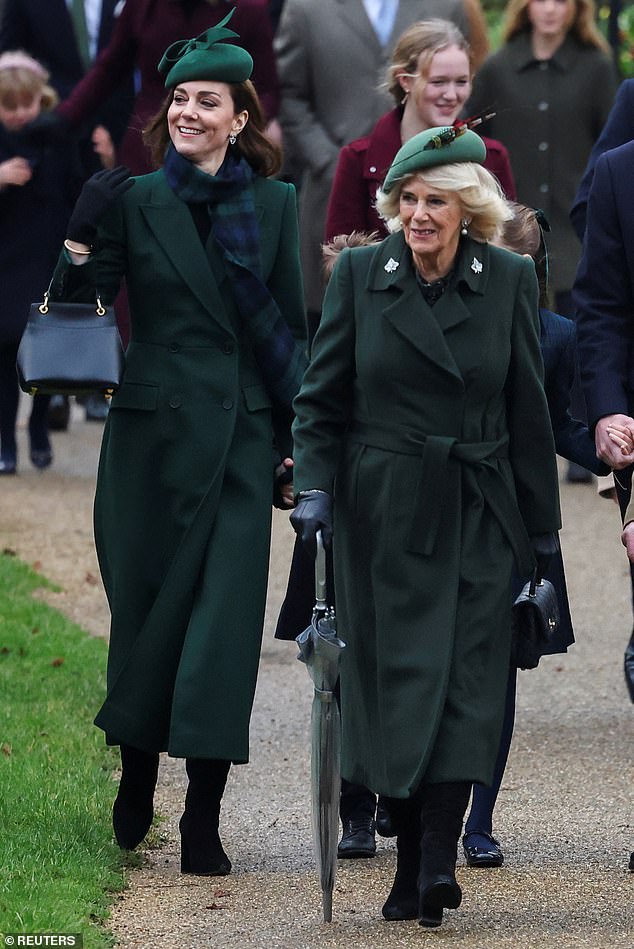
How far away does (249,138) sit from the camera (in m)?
6.24

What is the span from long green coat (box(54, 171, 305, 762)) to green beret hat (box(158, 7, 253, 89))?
278 millimetres

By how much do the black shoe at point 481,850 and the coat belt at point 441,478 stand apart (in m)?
0.87

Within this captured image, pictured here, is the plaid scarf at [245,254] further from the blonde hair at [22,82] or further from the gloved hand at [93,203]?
the blonde hair at [22,82]

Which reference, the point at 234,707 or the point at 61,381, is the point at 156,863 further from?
the point at 61,381

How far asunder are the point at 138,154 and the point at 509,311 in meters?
5.08

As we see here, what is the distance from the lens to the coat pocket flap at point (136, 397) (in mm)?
6125

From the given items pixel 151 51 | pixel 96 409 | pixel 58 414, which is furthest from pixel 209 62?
pixel 96 409

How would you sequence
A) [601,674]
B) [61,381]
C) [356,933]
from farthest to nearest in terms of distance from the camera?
[601,674], [61,381], [356,933]

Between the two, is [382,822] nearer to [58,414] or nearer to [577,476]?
[577,476]

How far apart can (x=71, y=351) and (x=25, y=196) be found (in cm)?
530

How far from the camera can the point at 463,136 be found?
5500 millimetres

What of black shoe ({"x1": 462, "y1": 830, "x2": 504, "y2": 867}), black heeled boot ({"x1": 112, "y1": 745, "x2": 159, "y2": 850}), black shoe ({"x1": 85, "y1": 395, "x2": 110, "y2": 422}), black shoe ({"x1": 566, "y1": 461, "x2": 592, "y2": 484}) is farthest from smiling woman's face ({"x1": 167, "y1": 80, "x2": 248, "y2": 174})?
black shoe ({"x1": 85, "y1": 395, "x2": 110, "y2": 422})

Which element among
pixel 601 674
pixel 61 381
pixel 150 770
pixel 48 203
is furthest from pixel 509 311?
pixel 48 203

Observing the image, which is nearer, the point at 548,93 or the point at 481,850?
the point at 481,850
